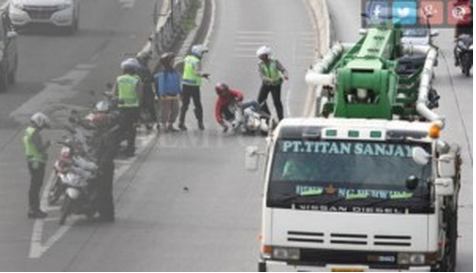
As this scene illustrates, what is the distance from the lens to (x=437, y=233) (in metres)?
20.0

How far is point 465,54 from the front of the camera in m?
42.3

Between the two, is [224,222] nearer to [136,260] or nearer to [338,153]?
[136,260]

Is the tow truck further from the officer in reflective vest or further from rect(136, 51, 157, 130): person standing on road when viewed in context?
rect(136, 51, 157, 130): person standing on road

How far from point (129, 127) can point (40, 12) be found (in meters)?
19.6

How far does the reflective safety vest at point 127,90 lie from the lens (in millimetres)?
32125

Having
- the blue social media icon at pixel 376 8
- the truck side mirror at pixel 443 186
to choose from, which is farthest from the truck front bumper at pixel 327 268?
the blue social media icon at pixel 376 8

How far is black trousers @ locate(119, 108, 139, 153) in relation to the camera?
32125 mm

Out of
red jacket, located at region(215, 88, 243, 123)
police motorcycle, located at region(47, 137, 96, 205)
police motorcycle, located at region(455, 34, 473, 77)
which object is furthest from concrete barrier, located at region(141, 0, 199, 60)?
police motorcycle, located at region(47, 137, 96, 205)

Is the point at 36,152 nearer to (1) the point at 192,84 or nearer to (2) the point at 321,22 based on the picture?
(1) the point at 192,84

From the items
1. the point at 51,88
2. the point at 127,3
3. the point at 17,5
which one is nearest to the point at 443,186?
the point at 51,88

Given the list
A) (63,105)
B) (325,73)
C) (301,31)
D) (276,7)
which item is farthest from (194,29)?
(325,73)

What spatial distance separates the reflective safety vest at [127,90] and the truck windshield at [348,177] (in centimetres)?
1209

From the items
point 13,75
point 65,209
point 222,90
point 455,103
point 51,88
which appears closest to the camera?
point 65,209

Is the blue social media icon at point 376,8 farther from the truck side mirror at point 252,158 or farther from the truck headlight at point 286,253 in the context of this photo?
the truck headlight at point 286,253
